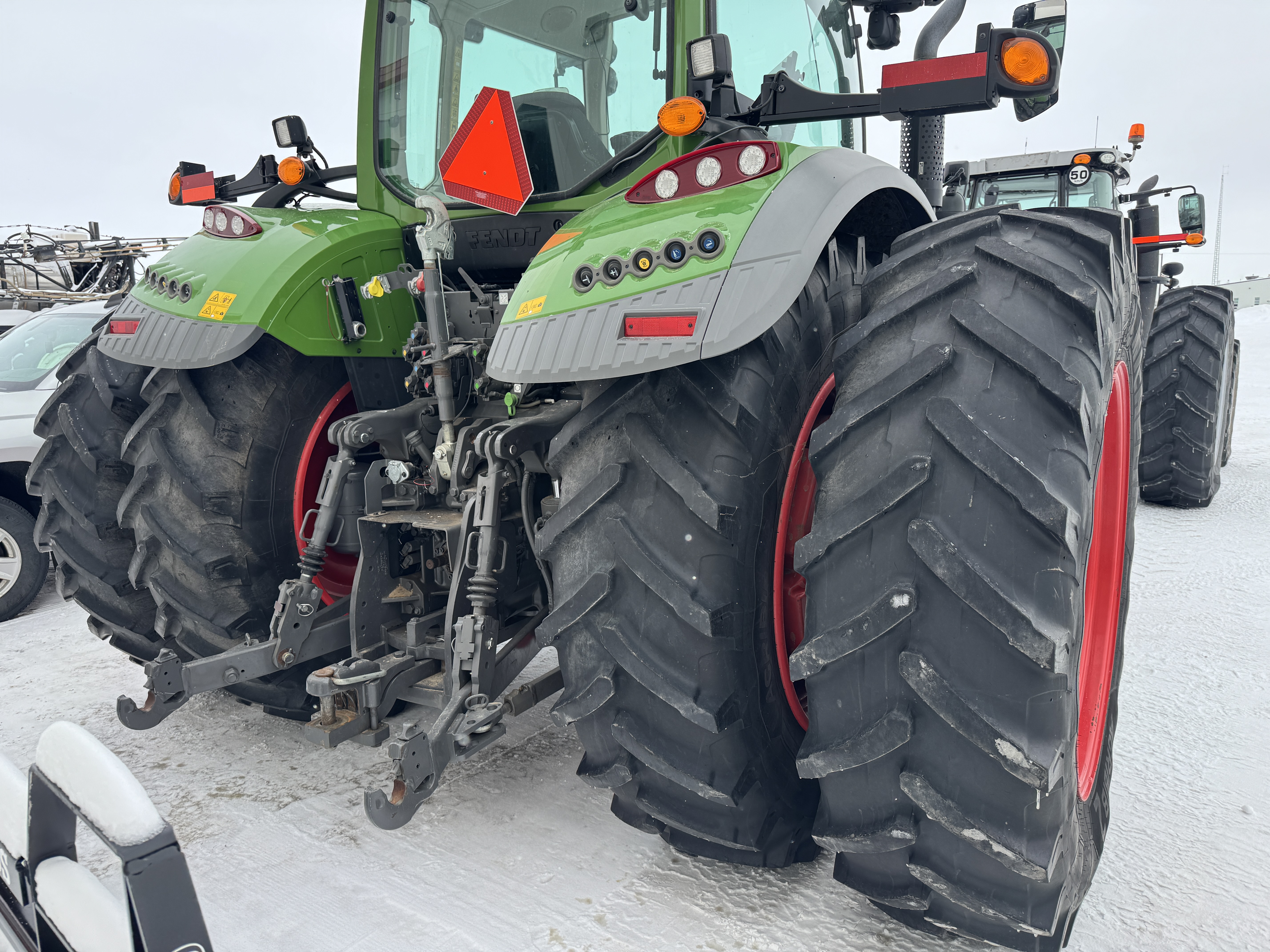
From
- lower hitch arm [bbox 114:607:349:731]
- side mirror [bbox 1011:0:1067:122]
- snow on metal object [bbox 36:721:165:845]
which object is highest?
side mirror [bbox 1011:0:1067:122]

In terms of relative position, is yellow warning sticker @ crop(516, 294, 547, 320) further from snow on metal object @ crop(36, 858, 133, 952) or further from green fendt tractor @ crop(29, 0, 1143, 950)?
snow on metal object @ crop(36, 858, 133, 952)

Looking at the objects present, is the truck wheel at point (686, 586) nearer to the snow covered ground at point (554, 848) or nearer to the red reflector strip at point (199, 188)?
the snow covered ground at point (554, 848)

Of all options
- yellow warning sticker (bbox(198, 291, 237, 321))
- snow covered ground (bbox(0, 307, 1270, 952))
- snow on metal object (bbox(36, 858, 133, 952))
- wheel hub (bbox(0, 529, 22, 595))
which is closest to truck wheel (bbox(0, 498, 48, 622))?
wheel hub (bbox(0, 529, 22, 595))

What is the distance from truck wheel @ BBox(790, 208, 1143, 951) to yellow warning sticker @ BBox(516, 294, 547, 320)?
22.8 inches

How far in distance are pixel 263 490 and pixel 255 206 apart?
1.01 metres

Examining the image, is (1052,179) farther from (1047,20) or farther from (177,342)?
(177,342)

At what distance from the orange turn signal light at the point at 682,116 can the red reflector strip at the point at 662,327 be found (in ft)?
1.52

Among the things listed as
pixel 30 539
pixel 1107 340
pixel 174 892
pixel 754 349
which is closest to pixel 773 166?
pixel 754 349

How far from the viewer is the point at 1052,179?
20.6ft

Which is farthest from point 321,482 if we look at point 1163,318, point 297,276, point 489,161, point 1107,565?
point 1163,318

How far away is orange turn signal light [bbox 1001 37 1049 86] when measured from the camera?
158 cm

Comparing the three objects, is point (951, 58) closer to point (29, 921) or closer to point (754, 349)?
point (754, 349)

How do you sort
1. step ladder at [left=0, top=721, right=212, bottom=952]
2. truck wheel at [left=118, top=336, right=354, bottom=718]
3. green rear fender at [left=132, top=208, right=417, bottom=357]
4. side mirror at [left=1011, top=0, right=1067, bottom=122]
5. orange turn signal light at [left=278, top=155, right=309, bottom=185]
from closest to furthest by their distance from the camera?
1. step ladder at [left=0, top=721, right=212, bottom=952]
2. side mirror at [left=1011, top=0, right=1067, bottom=122]
3. green rear fender at [left=132, top=208, right=417, bottom=357]
4. truck wheel at [left=118, top=336, right=354, bottom=718]
5. orange turn signal light at [left=278, top=155, right=309, bottom=185]

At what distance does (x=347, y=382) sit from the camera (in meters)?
2.66
